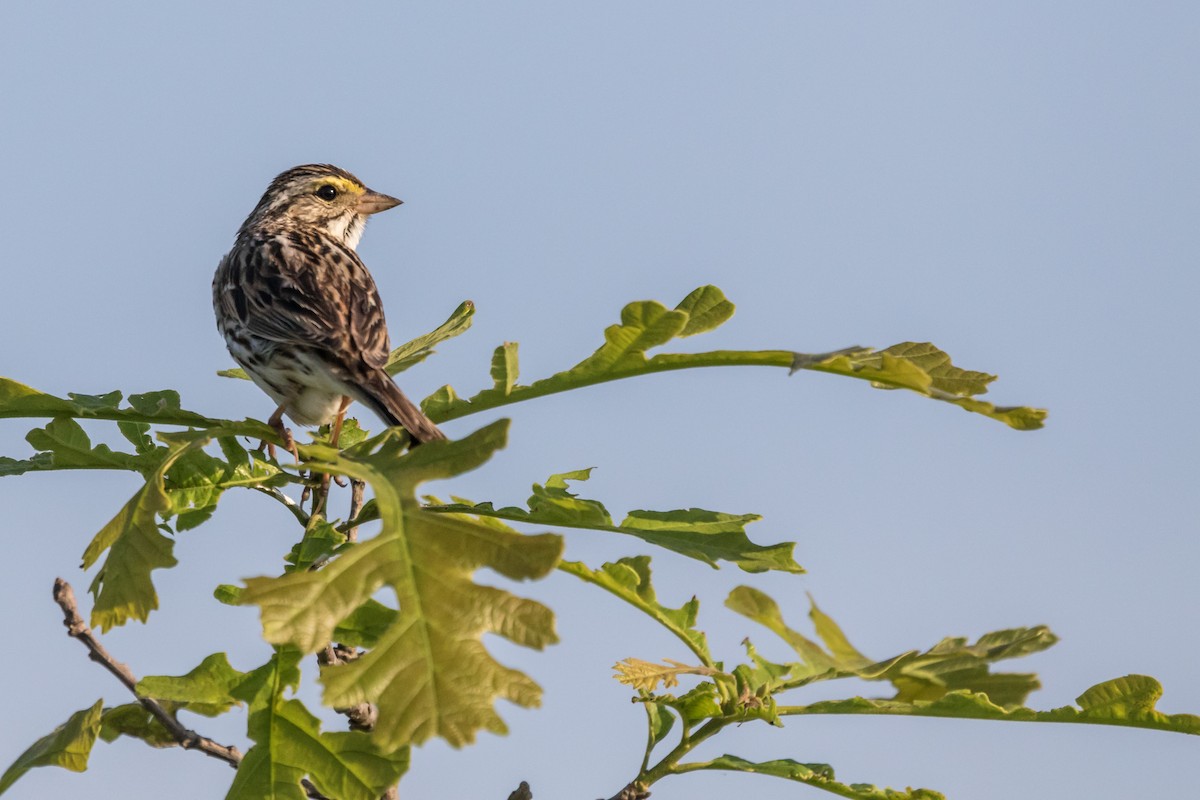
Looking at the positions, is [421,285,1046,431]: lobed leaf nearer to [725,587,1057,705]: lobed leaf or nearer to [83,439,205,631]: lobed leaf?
[725,587,1057,705]: lobed leaf

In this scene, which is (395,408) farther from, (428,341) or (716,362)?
(716,362)

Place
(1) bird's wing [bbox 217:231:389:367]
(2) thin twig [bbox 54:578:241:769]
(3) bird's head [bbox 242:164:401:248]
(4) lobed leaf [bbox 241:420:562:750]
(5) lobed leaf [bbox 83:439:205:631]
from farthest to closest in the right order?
(3) bird's head [bbox 242:164:401:248], (1) bird's wing [bbox 217:231:389:367], (2) thin twig [bbox 54:578:241:769], (5) lobed leaf [bbox 83:439:205:631], (4) lobed leaf [bbox 241:420:562:750]

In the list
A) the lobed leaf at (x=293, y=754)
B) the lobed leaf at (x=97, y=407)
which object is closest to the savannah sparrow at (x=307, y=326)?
the lobed leaf at (x=97, y=407)

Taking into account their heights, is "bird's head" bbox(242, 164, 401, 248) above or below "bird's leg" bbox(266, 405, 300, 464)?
above

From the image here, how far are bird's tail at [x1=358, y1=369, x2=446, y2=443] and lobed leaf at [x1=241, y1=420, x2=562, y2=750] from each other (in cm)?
110

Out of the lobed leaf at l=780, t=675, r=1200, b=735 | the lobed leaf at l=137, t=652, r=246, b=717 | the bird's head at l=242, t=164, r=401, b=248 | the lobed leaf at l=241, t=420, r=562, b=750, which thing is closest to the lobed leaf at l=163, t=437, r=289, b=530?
the lobed leaf at l=137, t=652, r=246, b=717

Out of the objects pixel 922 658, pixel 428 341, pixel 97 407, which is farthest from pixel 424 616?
pixel 428 341

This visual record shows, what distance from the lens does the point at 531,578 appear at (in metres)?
2.88

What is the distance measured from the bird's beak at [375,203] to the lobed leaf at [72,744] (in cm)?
536

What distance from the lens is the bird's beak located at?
29.8ft

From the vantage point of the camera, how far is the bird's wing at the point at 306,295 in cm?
595

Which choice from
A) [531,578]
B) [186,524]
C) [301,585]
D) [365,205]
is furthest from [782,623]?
[365,205]

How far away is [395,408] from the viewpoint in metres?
4.70

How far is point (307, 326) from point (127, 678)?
2471 millimetres
